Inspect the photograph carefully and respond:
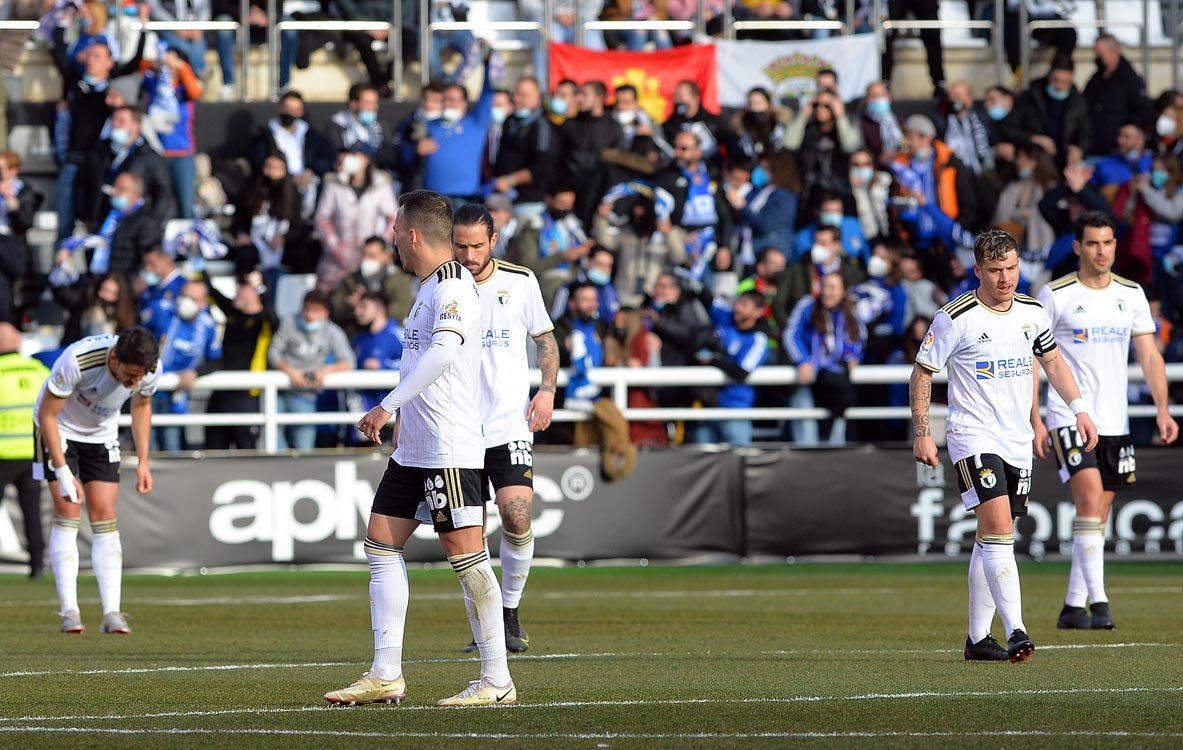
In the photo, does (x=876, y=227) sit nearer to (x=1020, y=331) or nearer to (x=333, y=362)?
(x=333, y=362)

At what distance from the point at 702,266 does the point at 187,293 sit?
17.9ft

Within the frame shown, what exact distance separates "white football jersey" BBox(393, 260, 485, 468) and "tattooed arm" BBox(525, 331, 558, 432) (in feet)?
→ 7.96

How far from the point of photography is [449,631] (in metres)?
12.3

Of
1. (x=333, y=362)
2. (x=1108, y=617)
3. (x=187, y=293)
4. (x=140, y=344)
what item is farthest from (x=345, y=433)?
(x=1108, y=617)

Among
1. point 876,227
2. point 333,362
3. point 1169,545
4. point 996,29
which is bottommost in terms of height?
point 1169,545

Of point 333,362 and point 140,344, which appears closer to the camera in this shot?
point 140,344

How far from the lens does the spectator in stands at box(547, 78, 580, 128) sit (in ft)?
71.9

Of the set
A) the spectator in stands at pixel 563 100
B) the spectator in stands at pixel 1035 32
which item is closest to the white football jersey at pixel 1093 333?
the spectator in stands at pixel 563 100

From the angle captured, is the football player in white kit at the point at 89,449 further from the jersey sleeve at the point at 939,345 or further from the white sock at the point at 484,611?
the jersey sleeve at the point at 939,345

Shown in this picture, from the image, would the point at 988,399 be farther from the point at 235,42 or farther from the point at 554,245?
the point at 235,42

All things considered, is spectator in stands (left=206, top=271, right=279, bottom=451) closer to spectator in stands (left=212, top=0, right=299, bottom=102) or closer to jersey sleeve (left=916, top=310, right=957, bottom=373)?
spectator in stands (left=212, top=0, right=299, bottom=102)

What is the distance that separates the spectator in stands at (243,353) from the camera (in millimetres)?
19078

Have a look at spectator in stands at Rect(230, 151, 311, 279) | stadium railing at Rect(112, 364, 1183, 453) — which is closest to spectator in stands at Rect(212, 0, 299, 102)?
spectator in stands at Rect(230, 151, 311, 279)

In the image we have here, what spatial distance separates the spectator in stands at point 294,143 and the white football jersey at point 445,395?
1387 cm
